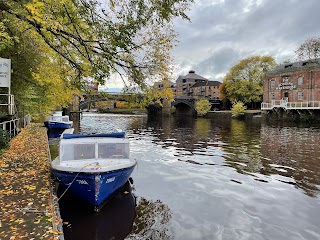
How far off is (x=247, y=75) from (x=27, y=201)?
3125 inches

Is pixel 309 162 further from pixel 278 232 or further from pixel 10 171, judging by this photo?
pixel 10 171

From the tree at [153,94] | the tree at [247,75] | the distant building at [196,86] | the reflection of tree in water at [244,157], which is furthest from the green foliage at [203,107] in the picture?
the tree at [153,94]

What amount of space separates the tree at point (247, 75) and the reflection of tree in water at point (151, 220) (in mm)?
70852

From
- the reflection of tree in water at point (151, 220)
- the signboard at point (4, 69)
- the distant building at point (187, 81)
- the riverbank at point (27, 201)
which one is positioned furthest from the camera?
the distant building at point (187, 81)

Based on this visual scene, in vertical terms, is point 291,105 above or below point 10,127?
above

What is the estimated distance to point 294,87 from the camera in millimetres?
61844

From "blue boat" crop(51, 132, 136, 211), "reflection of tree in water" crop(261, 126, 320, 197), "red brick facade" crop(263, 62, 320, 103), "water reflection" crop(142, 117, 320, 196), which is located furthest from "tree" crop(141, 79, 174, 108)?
"red brick facade" crop(263, 62, 320, 103)

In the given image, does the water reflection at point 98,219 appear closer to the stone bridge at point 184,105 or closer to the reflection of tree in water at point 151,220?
the reflection of tree in water at point 151,220

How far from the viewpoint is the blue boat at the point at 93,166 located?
950 centimetres

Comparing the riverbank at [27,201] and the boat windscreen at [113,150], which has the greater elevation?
the boat windscreen at [113,150]

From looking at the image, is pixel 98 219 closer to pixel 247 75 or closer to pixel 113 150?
pixel 113 150

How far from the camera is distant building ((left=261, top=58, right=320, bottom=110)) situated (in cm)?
5762

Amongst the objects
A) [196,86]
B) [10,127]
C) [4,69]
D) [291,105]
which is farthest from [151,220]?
[196,86]

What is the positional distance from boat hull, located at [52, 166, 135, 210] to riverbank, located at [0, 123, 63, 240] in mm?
654
